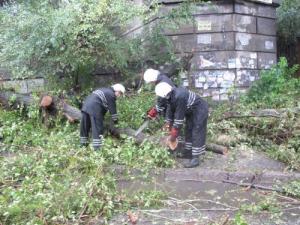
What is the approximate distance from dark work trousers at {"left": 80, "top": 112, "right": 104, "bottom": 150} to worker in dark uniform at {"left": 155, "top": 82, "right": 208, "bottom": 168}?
3.81 ft

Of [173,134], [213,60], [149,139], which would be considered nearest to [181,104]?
[173,134]

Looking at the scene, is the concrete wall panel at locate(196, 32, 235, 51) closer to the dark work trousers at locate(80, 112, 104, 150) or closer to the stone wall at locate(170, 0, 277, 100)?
the stone wall at locate(170, 0, 277, 100)

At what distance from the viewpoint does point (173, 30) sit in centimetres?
1098

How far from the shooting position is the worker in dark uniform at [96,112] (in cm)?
815

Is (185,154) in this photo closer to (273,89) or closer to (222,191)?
(222,191)

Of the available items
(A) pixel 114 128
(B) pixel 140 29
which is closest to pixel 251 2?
(B) pixel 140 29

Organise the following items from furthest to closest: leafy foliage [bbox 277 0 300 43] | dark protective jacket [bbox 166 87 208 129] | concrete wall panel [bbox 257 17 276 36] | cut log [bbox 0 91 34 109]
A: 1. leafy foliage [bbox 277 0 300 43]
2. concrete wall panel [bbox 257 17 276 36]
3. cut log [bbox 0 91 34 109]
4. dark protective jacket [bbox 166 87 208 129]

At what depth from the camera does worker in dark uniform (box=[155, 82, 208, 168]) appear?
7699 mm

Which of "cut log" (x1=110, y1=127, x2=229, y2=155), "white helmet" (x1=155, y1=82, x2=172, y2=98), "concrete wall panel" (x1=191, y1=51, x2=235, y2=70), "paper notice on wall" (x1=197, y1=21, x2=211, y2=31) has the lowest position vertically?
"cut log" (x1=110, y1=127, x2=229, y2=155)

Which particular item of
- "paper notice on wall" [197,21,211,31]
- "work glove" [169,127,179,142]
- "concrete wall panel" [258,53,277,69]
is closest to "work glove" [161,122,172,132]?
"work glove" [169,127,179,142]

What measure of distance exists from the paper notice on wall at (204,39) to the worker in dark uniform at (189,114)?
10.9ft

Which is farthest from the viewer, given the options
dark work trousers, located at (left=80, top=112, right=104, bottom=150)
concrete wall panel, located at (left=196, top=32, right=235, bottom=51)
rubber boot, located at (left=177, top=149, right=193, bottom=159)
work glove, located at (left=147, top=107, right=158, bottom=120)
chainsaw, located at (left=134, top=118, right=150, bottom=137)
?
concrete wall panel, located at (left=196, top=32, right=235, bottom=51)

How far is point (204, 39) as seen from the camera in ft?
36.0

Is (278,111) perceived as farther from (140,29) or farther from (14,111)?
(14,111)
